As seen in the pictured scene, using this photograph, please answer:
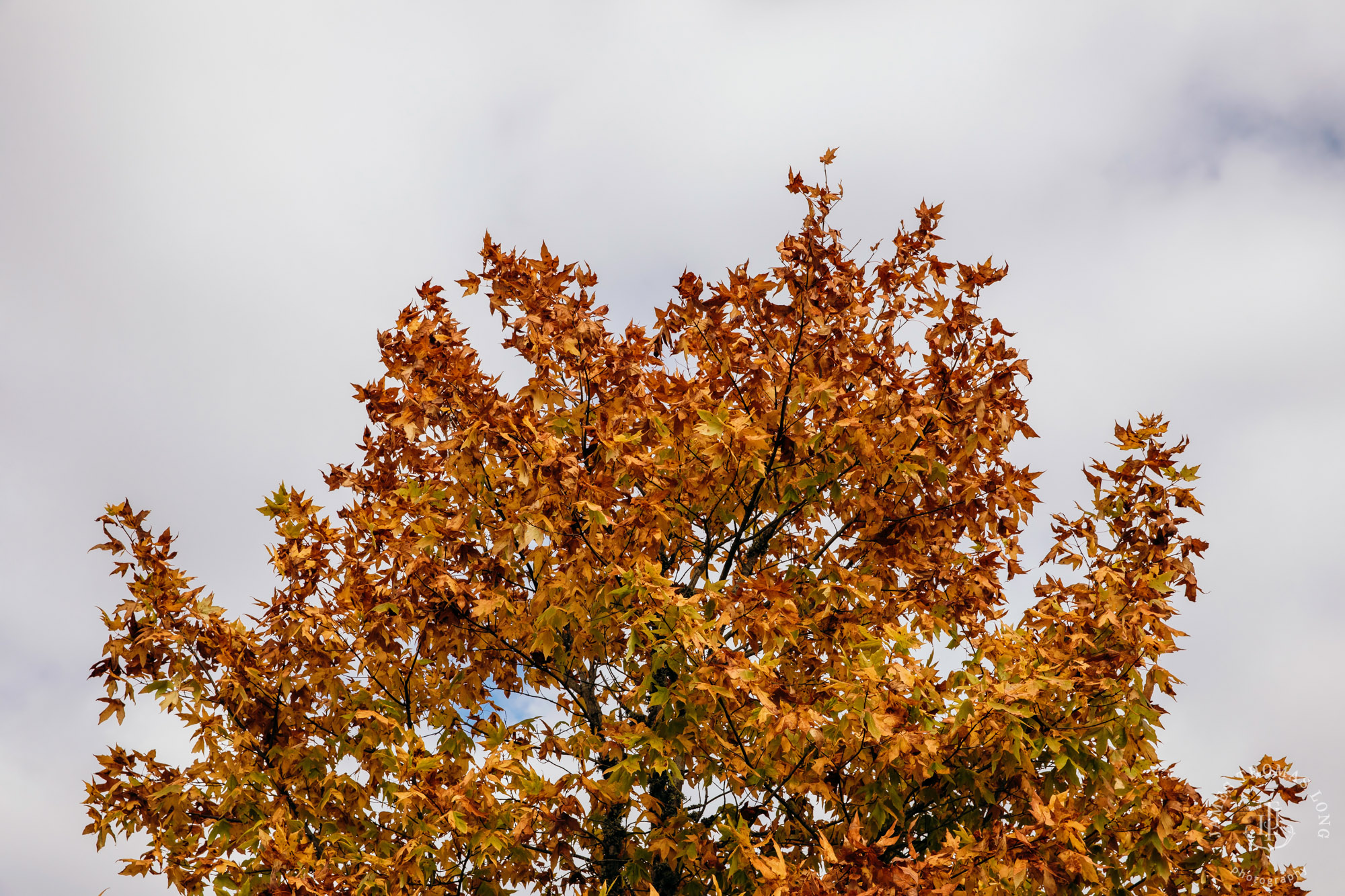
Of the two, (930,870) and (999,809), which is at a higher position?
(999,809)

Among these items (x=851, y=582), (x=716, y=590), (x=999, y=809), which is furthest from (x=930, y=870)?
(x=851, y=582)

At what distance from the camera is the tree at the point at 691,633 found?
5582 mm

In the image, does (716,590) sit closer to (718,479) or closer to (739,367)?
(718,479)

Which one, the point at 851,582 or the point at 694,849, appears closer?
the point at 694,849

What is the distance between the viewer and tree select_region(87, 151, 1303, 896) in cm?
558

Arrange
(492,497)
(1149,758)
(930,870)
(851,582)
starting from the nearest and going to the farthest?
(930,870) → (1149,758) → (492,497) → (851,582)

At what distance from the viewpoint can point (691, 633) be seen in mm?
5289

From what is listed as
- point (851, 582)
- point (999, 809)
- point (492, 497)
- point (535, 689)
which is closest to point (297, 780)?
point (535, 689)

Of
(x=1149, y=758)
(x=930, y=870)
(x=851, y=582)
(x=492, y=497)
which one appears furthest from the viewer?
(x=851, y=582)

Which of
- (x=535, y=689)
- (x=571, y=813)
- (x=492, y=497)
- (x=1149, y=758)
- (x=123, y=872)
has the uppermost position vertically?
(x=492, y=497)

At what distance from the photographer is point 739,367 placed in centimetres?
652

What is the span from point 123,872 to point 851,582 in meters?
4.99

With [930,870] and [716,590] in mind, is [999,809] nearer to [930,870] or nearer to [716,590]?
[930,870]

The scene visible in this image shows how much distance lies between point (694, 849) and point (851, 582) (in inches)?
79.5
